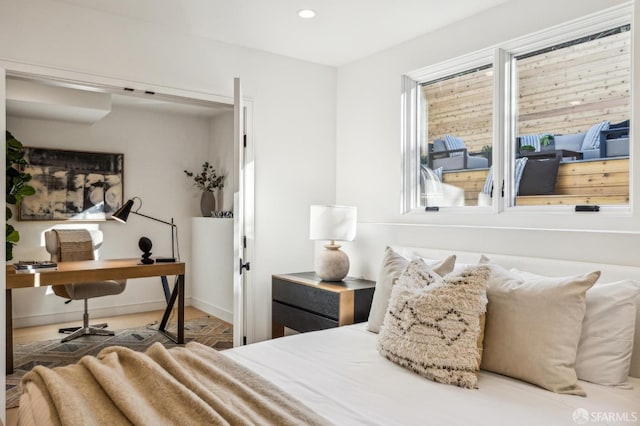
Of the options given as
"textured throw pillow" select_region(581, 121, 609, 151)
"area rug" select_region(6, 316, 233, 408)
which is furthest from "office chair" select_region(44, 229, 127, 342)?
"textured throw pillow" select_region(581, 121, 609, 151)

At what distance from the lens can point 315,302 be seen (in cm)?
324

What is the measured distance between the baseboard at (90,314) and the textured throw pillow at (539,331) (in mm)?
4378

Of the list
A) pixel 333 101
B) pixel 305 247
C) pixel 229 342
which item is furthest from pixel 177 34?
pixel 229 342

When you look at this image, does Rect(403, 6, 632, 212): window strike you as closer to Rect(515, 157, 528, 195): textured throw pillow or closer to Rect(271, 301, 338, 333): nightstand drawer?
Rect(515, 157, 528, 195): textured throw pillow

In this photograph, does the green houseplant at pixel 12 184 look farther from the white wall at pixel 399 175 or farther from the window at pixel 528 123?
the window at pixel 528 123

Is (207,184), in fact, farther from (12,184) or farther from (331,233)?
(331,233)

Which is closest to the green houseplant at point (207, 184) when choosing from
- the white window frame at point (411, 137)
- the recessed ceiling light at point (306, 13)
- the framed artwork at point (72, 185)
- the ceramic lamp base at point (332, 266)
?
the framed artwork at point (72, 185)

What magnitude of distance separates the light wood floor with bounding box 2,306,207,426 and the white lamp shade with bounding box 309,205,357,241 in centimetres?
237

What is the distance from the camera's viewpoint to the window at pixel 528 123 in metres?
2.49

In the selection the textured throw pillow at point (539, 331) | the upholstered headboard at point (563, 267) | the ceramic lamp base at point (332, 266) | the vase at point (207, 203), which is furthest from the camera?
the vase at point (207, 203)

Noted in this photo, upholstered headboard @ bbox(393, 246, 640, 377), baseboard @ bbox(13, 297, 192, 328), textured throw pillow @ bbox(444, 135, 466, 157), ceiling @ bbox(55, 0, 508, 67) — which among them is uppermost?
ceiling @ bbox(55, 0, 508, 67)

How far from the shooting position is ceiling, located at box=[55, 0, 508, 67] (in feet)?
9.32

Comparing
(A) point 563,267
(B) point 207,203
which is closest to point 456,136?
(A) point 563,267

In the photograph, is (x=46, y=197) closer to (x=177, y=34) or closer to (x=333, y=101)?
(x=177, y=34)
